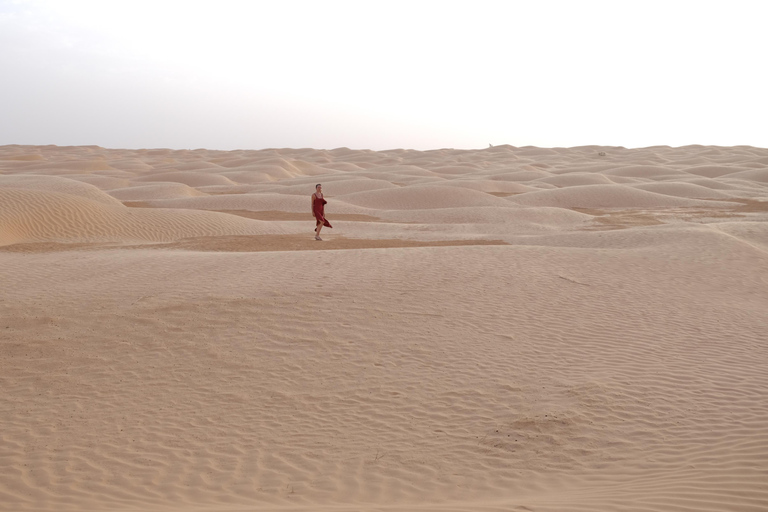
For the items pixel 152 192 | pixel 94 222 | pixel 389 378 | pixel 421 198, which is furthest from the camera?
pixel 152 192

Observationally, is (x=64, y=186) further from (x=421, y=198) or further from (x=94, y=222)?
(x=421, y=198)

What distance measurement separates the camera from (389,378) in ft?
28.0

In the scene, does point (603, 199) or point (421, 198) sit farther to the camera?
point (603, 199)

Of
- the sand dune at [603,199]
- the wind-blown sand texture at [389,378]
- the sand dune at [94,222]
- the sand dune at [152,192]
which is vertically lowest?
the wind-blown sand texture at [389,378]

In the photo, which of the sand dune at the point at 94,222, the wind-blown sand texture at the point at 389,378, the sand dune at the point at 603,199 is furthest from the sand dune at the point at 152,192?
the wind-blown sand texture at the point at 389,378

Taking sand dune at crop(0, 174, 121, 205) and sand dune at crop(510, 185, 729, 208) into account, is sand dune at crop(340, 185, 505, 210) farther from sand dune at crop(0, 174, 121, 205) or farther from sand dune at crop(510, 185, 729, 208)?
sand dune at crop(0, 174, 121, 205)

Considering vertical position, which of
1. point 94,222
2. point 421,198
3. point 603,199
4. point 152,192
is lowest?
point 94,222

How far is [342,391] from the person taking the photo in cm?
819

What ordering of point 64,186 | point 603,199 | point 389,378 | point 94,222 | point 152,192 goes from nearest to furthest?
1. point 389,378
2. point 94,222
3. point 64,186
4. point 603,199
5. point 152,192

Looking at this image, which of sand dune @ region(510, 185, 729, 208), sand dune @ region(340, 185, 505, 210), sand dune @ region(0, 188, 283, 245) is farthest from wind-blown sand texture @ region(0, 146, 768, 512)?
sand dune @ region(510, 185, 729, 208)

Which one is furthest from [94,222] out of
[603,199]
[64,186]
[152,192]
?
[603,199]

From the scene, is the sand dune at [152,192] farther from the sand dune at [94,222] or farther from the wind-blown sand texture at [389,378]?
the wind-blown sand texture at [389,378]

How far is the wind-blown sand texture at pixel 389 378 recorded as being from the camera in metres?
5.84

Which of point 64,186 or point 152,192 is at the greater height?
point 64,186
